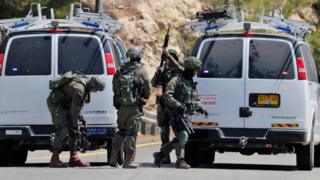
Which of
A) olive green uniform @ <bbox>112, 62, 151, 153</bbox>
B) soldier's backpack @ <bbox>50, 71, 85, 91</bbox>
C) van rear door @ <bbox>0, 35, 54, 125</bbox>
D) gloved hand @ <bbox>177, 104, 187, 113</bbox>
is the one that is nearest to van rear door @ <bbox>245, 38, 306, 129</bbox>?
gloved hand @ <bbox>177, 104, 187, 113</bbox>

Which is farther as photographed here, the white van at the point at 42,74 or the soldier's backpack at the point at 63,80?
the white van at the point at 42,74

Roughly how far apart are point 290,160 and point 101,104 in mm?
6050

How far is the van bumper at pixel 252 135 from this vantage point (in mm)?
16469

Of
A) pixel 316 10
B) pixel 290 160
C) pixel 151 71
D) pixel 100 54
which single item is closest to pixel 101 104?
pixel 100 54

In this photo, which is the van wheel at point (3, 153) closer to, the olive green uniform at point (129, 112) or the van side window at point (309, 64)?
the olive green uniform at point (129, 112)

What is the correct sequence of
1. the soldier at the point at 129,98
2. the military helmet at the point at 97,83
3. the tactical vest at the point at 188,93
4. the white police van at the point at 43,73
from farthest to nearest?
the white police van at the point at 43,73 → the tactical vest at the point at 188,93 → the soldier at the point at 129,98 → the military helmet at the point at 97,83

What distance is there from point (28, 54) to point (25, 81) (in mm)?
444

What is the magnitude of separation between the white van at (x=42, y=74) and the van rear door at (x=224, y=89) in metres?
1.44

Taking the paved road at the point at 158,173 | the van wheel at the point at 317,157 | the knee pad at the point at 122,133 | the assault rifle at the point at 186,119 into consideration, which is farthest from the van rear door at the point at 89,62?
the van wheel at the point at 317,157

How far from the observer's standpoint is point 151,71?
41906 mm

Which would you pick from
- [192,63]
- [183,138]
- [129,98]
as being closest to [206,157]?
[183,138]

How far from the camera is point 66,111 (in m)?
16.3

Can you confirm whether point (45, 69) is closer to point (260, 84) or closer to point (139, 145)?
point (260, 84)

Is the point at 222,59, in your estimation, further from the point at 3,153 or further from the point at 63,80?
the point at 3,153
